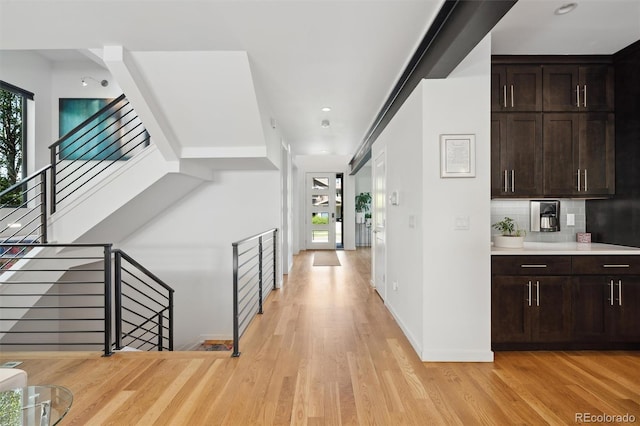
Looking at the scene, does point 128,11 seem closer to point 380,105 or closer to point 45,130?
point 380,105

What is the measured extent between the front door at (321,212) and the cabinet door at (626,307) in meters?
7.78

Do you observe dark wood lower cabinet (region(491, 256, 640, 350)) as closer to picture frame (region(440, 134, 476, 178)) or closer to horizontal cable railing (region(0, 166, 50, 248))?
picture frame (region(440, 134, 476, 178))

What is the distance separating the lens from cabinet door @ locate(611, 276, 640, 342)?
2.90 metres

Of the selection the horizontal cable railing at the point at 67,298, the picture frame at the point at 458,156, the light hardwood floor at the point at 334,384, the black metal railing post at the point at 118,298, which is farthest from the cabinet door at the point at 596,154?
the black metal railing post at the point at 118,298

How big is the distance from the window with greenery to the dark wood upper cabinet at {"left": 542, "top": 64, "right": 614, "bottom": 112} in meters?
6.87

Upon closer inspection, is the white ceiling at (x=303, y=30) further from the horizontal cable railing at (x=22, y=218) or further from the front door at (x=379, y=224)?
the horizontal cable railing at (x=22, y=218)

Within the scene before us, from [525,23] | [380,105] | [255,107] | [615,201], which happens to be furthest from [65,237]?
[615,201]

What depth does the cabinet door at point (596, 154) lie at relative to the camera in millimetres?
3182

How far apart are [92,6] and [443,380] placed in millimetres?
3551

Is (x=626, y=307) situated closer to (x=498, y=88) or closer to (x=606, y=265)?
(x=606, y=265)

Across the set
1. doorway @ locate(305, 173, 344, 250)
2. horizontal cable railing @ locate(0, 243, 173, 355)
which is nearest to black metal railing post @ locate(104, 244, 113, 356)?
horizontal cable railing @ locate(0, 243, 173, 355)

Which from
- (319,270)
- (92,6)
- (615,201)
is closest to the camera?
(92,6)

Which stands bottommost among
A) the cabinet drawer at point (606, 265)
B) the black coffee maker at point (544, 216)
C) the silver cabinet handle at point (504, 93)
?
the cabinet drawer at point (606, 265)

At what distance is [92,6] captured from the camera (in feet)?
7.29
